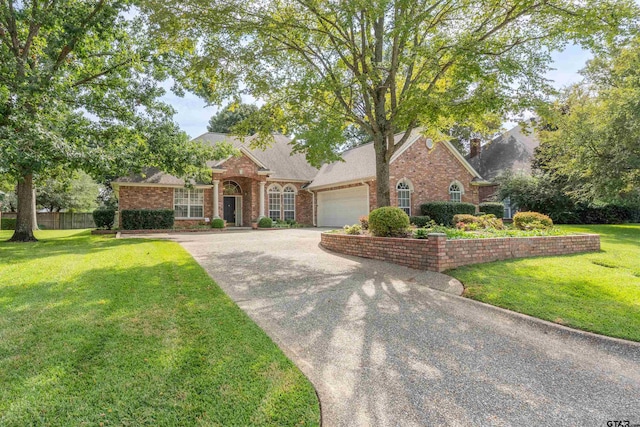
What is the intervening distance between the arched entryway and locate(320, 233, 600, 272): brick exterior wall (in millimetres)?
14840

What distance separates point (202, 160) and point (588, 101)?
2072 cm

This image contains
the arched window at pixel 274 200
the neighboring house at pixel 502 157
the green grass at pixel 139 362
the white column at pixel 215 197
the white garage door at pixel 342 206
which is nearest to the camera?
the green grass at pixel 139 362

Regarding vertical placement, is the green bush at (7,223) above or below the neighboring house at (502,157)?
below

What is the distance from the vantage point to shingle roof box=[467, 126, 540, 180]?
25297 mm

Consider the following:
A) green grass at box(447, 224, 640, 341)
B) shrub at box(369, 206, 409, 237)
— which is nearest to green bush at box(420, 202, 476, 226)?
green grass at box(447, 224, 640, 341)

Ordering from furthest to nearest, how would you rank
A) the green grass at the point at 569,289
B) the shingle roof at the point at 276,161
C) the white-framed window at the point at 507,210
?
the white-framed window at the point at 507,210 < the shingle roof at the point at 276,161 < the green grass at the point at 569,289

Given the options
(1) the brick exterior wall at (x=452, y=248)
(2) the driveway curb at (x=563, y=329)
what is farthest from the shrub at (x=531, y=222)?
(2) the driveway curb at (x=563, y=329)

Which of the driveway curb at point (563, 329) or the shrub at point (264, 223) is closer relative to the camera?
the driveway curb at point (563, 329)

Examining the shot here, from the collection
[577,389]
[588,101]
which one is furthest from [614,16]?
[588,101]

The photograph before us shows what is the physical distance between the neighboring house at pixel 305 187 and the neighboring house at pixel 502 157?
4.72 meters

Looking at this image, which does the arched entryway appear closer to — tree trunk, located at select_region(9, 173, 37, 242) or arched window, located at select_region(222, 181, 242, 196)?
arched window, located at select_region(222, 181, 242, 196)

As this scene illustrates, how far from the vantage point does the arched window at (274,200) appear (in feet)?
75.0

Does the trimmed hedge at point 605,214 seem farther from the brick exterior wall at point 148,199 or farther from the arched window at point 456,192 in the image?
the brick exterior wall at point 148,199

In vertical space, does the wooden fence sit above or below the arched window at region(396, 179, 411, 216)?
below
